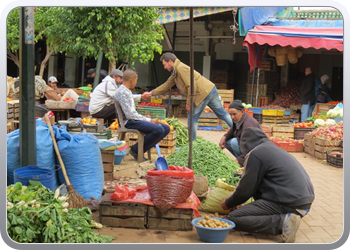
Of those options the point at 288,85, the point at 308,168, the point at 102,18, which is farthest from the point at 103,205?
the point at 288,85

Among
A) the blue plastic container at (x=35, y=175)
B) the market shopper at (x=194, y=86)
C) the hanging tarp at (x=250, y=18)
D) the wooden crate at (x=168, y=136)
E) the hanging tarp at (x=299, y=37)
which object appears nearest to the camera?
the blue plastic container at (x=35, y=175)

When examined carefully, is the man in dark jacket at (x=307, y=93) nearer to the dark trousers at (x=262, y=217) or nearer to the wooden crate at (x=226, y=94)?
the wooden crate at (x=226, y=94)

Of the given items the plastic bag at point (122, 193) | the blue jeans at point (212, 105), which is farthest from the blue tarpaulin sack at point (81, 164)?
the blue jeans at point (212, 105)

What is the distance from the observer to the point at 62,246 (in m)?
4.66

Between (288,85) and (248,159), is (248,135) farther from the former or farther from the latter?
(288,85)

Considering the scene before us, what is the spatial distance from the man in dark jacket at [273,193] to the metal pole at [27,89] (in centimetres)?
245

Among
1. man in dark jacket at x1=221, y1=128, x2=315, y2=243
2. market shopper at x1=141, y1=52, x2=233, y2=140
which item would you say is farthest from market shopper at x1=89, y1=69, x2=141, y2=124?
man in dark jacket at x1=221, y1=128, x2=315, y2=243

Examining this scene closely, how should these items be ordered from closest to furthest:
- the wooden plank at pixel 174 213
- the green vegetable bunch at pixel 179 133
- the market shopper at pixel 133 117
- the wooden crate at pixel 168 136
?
the wooden plank at pixel 174 213 → the market shopper at pixel 133 117 → the wooden crate at pixel 168 136 → the green vegetable bunch at pixel 179 133

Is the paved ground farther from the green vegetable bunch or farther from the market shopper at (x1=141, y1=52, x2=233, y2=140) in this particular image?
the green vegetable bunch

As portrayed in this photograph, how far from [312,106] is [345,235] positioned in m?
12.5

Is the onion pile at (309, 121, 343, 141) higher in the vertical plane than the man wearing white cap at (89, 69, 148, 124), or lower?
lower

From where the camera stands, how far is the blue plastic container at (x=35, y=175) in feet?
18.1

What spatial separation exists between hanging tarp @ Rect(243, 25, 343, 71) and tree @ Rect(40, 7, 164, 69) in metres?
3.19

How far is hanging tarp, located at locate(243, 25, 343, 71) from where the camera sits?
13906 mm
